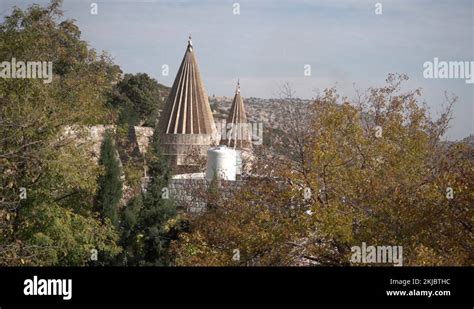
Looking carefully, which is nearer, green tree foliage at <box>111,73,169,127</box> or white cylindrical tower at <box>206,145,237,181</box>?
white cylindrical tower at <box>206,145,237,181</box>

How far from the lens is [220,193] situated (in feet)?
47.7

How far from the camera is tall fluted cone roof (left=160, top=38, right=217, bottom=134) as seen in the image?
30.8 meters

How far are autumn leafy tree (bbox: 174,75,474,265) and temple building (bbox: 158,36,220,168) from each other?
630 inches

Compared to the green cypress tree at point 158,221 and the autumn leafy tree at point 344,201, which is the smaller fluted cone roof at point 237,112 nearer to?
the green cypress tree at point 158,221

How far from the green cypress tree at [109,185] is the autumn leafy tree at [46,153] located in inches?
32.8

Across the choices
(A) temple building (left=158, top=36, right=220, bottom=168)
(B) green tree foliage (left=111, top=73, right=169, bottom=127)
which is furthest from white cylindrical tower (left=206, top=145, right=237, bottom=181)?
(B) green tree foliage (left=111, top=73, right=169, bottom=127)

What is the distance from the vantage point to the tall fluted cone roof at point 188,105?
30.8 m

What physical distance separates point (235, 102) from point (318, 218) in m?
21.7

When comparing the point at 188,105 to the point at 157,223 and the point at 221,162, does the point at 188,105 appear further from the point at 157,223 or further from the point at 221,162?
the point at 157,223

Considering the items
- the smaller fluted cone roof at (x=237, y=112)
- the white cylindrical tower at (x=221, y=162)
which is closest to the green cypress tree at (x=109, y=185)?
the white cylindrical tower at (x=221, y=162)

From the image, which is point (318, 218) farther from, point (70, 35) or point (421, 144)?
point (70, 35)

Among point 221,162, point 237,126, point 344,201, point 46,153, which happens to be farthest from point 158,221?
point 237,126

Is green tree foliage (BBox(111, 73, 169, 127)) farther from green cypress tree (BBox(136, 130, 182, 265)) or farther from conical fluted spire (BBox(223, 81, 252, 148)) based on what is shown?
green cypress tree (BBox(136, 130, 182, 265))
